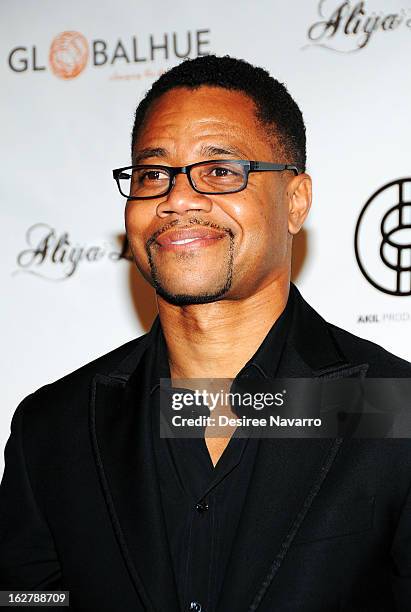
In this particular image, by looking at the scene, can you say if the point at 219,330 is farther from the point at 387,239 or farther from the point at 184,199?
the point at 387,239

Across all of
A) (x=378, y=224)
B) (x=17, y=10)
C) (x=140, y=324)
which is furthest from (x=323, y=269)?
(x=17, y=10)

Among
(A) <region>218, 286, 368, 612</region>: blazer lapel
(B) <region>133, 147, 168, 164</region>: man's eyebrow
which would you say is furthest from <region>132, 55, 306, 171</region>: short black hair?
(A) <region>218, 286, 368, 612</region>: blazer lapel

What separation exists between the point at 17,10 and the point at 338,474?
1.89 metres

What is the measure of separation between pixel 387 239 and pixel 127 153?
31.5 inches

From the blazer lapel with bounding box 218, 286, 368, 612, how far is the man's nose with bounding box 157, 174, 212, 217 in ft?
1.21

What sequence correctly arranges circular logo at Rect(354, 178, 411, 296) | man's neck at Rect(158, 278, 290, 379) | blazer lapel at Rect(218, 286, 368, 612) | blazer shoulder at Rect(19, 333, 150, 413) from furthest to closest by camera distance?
circular logo at Rect(354, 178, 411, 296) → blazer shoulder at Rect(19, 333, 150, 413) → man's neck at Rect(158, 278, 290, 379) → blazer lapel at Rect(218, 286, 368, 612)

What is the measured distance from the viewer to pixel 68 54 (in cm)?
260

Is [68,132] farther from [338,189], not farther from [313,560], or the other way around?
[313,560]

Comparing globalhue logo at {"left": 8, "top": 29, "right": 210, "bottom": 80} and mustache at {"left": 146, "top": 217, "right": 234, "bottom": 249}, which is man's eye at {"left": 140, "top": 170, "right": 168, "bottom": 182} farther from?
globalhue logo at {"left": 8, "top": 29, "right": 210, "bottom": 80}

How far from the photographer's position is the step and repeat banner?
2328 millimetres

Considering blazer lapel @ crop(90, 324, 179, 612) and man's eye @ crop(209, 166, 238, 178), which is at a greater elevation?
man's eye @ crop(209, 166, 238, 178)

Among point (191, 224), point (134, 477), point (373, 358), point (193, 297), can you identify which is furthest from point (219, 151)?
point (134, 477)

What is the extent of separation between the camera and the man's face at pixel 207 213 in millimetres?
1482

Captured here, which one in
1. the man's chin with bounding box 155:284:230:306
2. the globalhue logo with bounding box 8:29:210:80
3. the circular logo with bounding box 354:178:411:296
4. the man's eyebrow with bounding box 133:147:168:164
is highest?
the globalhue logo with bounding box 8:29:210:80
